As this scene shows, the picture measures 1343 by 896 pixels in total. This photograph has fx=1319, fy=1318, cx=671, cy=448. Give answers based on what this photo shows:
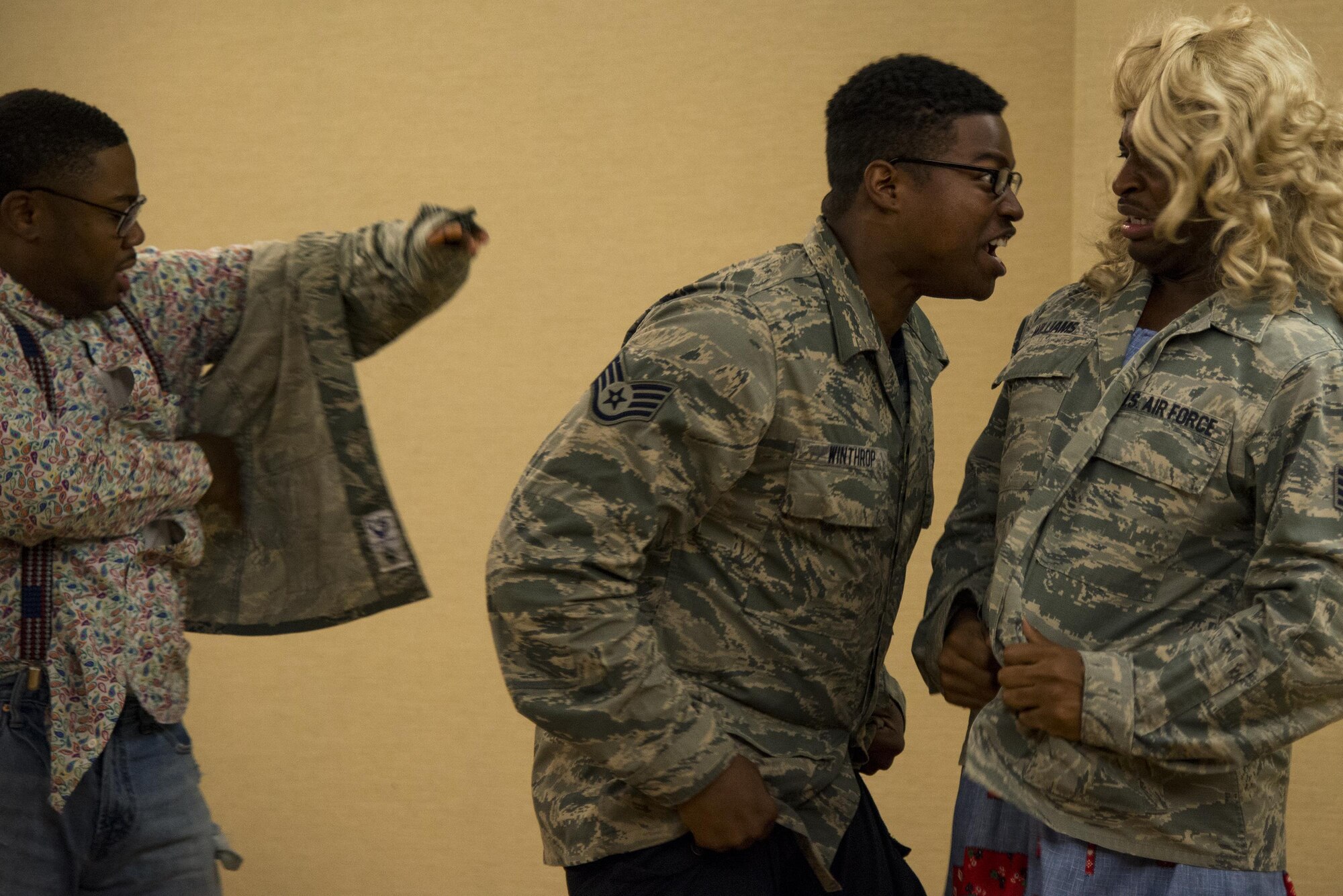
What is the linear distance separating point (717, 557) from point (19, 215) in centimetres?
100

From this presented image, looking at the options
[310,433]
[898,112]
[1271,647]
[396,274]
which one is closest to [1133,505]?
[1271,647]

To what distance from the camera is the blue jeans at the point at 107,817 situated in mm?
1647

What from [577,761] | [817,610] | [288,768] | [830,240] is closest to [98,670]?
[577,761]

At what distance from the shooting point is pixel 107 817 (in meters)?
1.68

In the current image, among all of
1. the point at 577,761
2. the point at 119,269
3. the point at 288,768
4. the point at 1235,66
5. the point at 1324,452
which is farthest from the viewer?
the point at 288,768

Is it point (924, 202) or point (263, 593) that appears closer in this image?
point (924, 202)

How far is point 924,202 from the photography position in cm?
166

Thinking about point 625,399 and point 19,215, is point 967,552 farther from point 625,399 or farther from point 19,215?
point 19,215

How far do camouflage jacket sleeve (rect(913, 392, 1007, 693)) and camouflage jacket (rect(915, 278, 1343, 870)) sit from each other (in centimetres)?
10

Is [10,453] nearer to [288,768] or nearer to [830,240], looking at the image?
[830,240]

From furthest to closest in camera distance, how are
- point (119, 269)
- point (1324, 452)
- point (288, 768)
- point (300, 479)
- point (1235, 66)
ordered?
point (288, 768)
point (300, 479)
point (119, 269)
point (1235, 66)
point (1324, 452)

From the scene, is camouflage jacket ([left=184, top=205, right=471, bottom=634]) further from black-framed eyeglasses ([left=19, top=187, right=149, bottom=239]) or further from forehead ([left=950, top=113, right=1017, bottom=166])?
forehead ([left=950, top=113, right=1017, bottom=166])

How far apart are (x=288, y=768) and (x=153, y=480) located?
195 centimetres

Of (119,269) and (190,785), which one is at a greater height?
(119,269)
